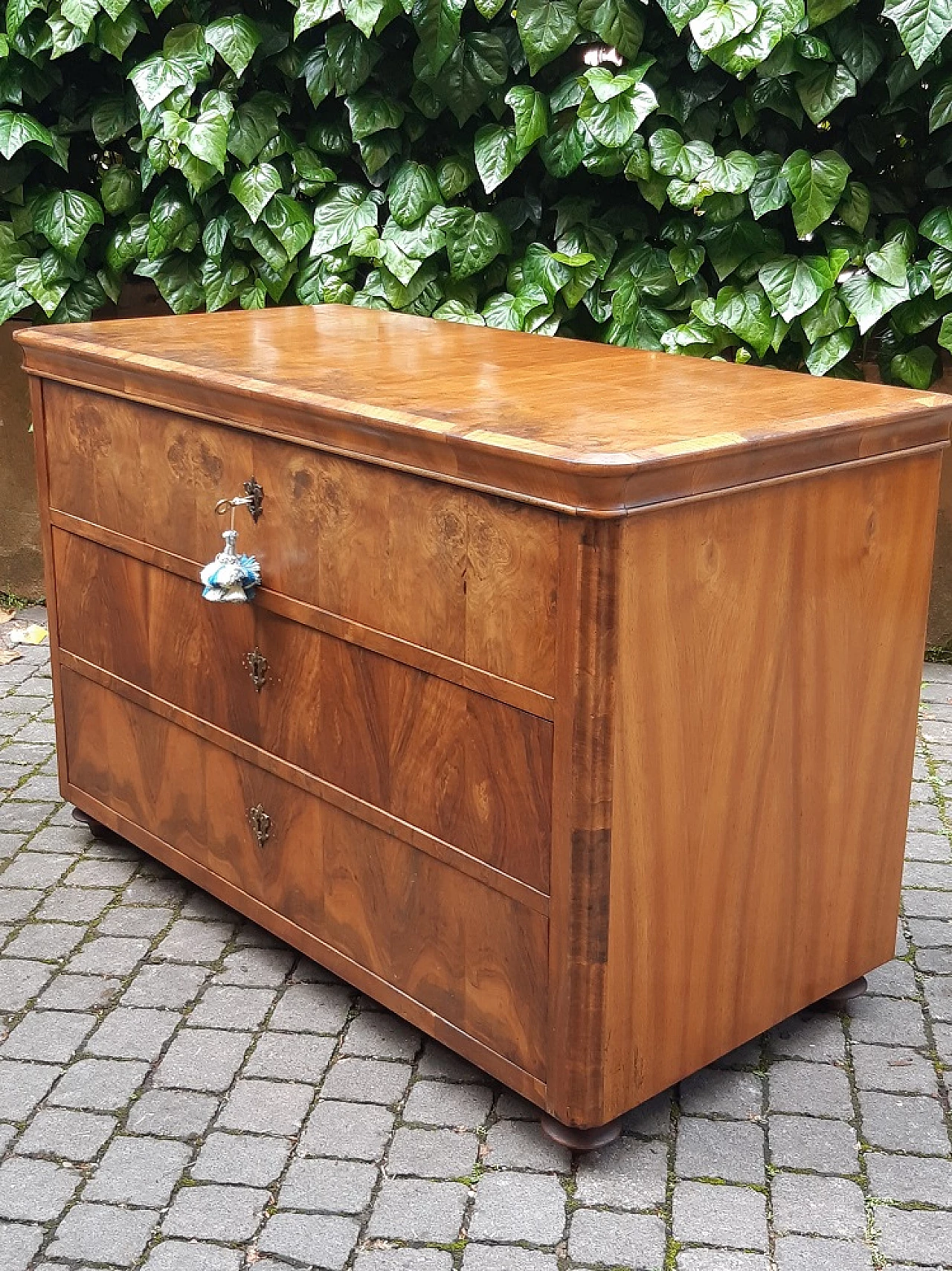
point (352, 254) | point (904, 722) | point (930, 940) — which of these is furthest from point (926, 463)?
point (352, 254)

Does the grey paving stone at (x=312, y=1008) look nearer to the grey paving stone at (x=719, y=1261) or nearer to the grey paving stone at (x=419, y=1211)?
the grey paving stone at (x=419, y=1211)

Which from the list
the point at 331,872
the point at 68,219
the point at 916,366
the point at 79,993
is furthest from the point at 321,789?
the point at 68,219

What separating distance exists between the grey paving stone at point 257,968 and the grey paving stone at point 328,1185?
0.56 metres

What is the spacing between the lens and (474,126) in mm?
4391

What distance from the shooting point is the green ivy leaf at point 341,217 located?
4.38 m

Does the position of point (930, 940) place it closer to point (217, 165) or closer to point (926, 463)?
point (926, 463)

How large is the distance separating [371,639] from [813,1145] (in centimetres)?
107

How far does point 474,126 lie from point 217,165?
0.77 meters

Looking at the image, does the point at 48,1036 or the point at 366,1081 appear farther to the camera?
the point at 48,1036

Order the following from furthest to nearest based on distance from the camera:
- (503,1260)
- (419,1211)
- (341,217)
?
(341,217), (419,1211), (503,1260)

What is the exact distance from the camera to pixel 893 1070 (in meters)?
2.54

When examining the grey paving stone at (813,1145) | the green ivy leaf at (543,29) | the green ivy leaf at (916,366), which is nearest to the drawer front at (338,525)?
the grey paving stone at (813,1145)

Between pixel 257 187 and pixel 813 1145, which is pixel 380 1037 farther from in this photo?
pixel 257 187

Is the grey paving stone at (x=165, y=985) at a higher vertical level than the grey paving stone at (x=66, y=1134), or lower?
lower
